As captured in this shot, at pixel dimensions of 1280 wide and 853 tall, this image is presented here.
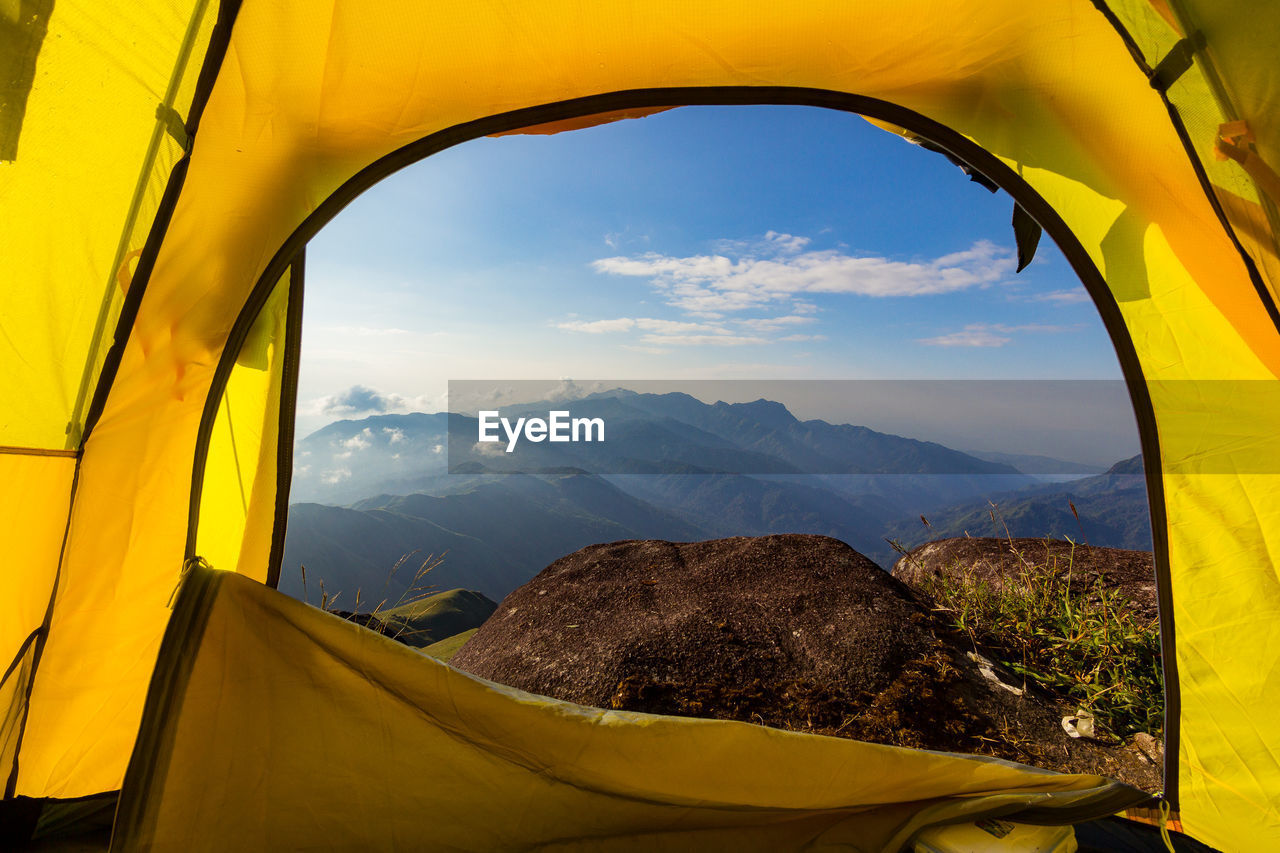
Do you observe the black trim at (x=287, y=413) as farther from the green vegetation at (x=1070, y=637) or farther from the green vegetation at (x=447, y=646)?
the green vegetation at (x=1070, y=637)

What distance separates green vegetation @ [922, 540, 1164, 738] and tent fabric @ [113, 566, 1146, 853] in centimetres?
123

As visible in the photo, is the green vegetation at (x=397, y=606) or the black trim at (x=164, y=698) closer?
the black trim at (x=164, y=698)

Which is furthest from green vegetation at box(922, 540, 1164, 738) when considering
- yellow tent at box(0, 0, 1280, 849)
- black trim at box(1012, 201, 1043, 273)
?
black trim at box(1012, 201, 1043, 273)

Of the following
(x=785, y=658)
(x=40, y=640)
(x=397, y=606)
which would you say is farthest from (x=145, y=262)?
(x=785, y=658)

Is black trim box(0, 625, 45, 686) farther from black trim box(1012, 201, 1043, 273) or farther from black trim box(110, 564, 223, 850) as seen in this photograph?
black trim box(1012, 201, 1043, 273)

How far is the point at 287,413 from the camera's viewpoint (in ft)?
8.16

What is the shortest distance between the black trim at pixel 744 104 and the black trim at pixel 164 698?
39 cm

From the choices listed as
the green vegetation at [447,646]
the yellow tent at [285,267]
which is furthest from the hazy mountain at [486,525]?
the yellow tent at [285,267]

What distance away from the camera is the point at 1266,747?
5.65 ft

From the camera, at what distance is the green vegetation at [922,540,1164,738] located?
2.70 m

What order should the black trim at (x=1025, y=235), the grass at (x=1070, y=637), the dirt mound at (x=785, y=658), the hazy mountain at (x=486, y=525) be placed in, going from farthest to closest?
the hazy mountain at (x=486, y=525) < the grass at (x=1070, y=637) < the dirt mound at (x=785, y=658) < the black trim at (x=1025, y=235)

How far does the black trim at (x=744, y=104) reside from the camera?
194cm

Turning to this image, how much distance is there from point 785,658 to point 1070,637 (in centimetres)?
156

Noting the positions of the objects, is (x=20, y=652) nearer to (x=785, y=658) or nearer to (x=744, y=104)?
(x=744, y=104)
